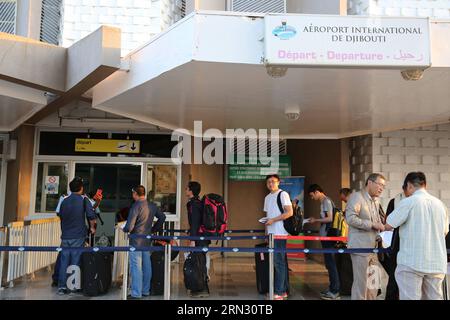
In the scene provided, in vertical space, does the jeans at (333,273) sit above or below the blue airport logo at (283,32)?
below

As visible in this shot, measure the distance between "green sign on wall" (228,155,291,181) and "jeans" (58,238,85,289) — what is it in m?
4.61

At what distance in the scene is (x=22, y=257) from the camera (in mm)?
6777

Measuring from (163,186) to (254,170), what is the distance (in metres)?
2.26

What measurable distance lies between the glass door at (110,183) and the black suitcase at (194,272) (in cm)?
357

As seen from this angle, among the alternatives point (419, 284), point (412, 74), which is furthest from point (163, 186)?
point (419, 284)

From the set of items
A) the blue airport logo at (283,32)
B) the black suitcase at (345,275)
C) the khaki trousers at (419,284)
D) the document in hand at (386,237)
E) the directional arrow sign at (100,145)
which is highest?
the blue airport logo at (283,32)

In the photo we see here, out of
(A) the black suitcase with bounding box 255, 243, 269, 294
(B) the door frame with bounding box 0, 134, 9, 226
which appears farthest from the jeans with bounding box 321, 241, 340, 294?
(B) the door frame with bounding box 0, 134, 9, 226

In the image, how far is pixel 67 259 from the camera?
241 inches

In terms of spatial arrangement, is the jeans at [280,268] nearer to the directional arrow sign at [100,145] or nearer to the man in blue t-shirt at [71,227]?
the man in blue t-shirt at [71,227]

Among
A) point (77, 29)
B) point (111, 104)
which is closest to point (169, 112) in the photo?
point (111, 104)

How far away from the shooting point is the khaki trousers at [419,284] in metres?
3.88

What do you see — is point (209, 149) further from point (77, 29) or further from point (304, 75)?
point (304, 75)

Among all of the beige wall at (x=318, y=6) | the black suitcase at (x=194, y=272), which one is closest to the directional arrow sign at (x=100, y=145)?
the black suitcase at (x=194, y=272)

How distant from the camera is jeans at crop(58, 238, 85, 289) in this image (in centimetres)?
609
